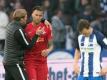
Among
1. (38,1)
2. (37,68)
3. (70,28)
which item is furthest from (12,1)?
(37,68)

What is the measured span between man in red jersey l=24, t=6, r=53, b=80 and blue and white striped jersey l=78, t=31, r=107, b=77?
71 cm

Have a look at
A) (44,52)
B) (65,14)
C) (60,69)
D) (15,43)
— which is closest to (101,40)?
(44,52)

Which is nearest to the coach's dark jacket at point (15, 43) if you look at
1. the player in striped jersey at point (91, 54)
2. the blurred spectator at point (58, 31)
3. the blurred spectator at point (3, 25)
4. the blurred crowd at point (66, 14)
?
the player in striped jersey at point (91, 54)

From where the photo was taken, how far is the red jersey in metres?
11.8

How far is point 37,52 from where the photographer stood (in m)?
11.9

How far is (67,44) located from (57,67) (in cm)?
304

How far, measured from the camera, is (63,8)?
719 inches

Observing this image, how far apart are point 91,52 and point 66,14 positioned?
6687 millimetres

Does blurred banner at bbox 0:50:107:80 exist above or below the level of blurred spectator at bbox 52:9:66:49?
below

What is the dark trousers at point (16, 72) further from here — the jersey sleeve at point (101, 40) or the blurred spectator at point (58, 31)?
the blurred spectator at point (58, 31)

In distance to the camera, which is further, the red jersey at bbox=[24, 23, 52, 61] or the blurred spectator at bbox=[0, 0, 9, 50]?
the blurred spectator at bbox=[0, 0, 9, 50]

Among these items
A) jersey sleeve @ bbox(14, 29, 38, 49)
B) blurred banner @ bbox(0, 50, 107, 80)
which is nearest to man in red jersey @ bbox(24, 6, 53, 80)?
jersey sleeve @ bbox(14, 29, 38, 49)

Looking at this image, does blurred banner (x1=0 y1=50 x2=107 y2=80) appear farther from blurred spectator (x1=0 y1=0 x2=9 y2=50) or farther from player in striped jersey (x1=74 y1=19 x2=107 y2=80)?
player in striped jersey (x1=74 y1=19 x2=107 y2=80)

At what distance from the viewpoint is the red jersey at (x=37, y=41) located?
11797 millimetres
